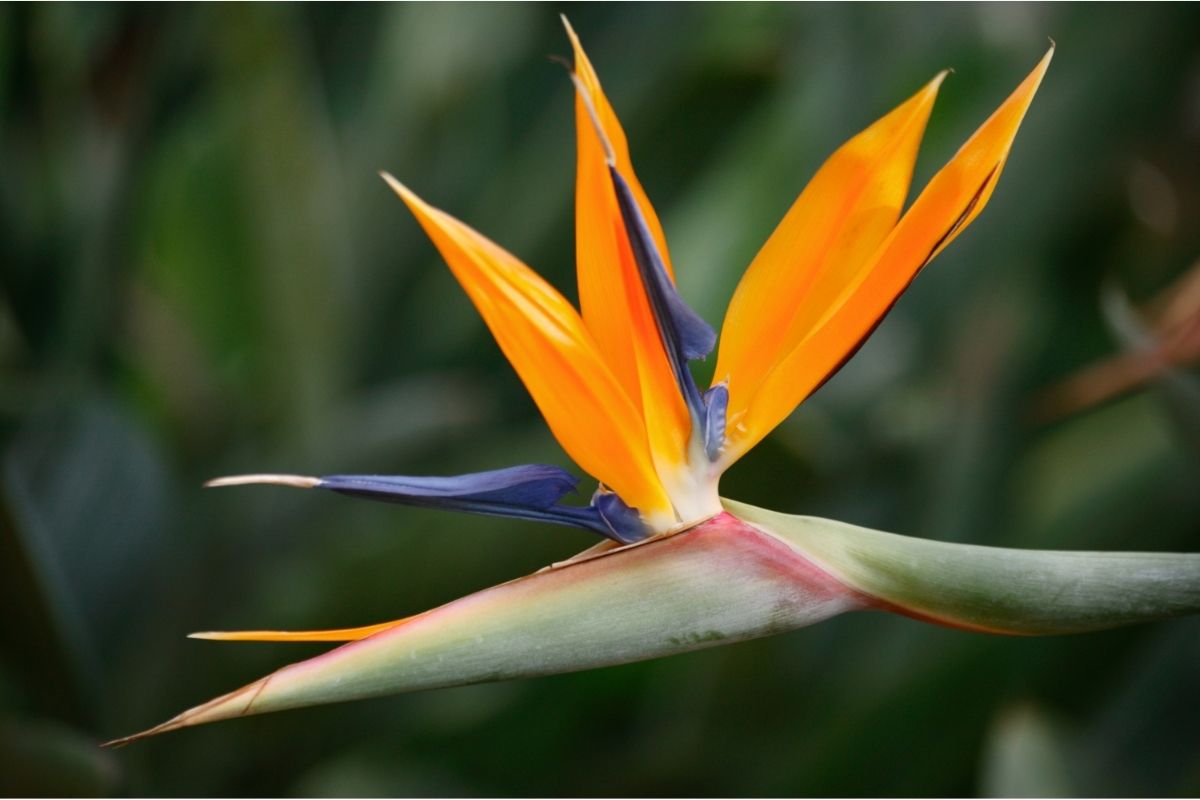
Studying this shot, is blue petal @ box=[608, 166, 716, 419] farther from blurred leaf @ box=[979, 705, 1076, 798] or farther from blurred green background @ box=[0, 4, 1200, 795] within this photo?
blurred leaf @ box=[979, 705, 1076, 798]

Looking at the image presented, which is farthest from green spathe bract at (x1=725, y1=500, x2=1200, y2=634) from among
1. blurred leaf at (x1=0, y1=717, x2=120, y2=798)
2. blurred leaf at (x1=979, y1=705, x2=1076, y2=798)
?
blurred leaf at (x1=0, y1=717, x2=120, y2=798)

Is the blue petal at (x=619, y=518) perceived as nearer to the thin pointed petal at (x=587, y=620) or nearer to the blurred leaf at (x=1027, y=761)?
the thin pointed petal at (x=587, y=620)

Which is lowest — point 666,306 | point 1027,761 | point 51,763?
point 1027,761

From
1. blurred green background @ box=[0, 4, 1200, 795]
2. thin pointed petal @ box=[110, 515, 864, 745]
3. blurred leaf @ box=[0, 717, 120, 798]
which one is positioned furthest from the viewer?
blurred green background @ box=[0, 4, 1200, 795]

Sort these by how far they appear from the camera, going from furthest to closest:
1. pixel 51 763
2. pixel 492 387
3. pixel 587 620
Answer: pixel 492 387, pixel 51 763, pixel 587 620

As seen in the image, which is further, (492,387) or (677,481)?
(492,387)

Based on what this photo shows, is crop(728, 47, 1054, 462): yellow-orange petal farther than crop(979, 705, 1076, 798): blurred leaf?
No

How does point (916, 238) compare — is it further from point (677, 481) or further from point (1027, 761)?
point (1027, 761)

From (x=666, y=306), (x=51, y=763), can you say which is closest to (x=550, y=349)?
(x=666, y=306)
